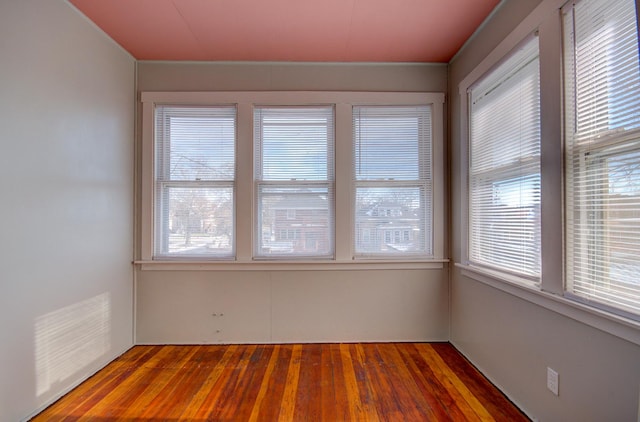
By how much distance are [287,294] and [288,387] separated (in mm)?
848

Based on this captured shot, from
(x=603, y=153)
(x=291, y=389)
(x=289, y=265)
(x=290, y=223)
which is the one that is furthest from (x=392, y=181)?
(x=291, y=389)

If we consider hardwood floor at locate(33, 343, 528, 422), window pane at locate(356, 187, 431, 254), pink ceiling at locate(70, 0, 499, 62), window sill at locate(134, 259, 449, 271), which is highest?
pink ceiling at locate(70, 0, 499, 62)

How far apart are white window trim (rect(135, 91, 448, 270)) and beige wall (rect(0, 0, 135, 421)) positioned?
19 centimetres

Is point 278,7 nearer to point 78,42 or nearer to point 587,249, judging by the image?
point 78,42

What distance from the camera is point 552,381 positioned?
1.62 metres

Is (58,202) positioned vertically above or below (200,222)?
above

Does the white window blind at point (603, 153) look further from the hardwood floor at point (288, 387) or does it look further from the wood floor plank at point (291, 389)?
the wood floor plank at point (291, 389)

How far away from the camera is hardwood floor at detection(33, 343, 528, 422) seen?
72.5 inches

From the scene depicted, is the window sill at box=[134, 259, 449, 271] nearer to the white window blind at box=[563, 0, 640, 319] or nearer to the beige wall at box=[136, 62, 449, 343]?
the beige wall at box=[136, 62, 449, 343]

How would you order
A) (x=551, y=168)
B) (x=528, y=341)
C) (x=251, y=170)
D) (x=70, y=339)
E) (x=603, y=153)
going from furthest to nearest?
1. (x=251, y=170)
2. (x=70, y=339)
3. (x=528, y=341)
4. (x=551, y=168)
5. (x=603, y=153)

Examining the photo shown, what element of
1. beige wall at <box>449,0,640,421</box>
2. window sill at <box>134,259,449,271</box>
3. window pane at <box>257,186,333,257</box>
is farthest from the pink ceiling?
window sill at <box>134,259,449,271</box>

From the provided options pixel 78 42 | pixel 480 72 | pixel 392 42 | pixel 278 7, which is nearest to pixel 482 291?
pixel 480 72

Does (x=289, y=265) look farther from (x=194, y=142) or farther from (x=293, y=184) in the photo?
(x=194, y=142)

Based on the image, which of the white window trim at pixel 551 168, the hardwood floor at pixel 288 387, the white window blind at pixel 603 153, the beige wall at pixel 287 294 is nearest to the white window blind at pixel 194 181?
the beige wall at pixel 287 294
